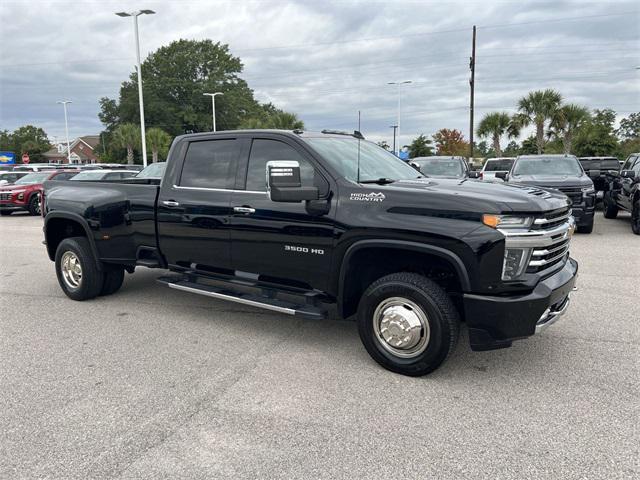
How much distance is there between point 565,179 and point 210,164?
336 inches

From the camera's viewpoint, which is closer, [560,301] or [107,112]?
[560,301]

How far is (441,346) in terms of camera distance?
146 inches

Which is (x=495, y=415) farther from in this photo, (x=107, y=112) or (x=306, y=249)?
(x=107, y=112)

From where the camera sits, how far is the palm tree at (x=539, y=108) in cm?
3206

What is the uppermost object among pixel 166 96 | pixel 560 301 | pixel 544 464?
pixel 166 96

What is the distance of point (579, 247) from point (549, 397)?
673 cm

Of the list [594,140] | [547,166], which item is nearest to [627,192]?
[547,166]

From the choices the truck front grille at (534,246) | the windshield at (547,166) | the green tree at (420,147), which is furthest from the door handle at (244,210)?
the green tree at (420,147)

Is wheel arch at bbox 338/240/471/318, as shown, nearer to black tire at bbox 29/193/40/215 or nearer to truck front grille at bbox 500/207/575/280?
truck front grille at bbox 500/207/575/280

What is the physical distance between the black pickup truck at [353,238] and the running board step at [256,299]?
0.01 meters

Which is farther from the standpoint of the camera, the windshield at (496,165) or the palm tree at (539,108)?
the palm tree at (539,108)

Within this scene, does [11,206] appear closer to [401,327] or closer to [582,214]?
[582,214]

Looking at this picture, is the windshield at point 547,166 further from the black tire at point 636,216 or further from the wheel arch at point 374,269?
the wheel arch at point 374,269

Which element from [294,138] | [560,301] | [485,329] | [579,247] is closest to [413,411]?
[485,329]
